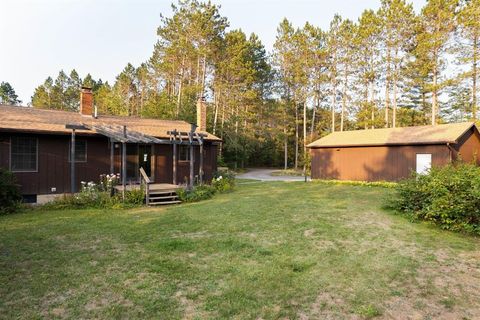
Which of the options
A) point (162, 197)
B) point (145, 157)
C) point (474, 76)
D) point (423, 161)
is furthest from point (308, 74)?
point (162, 197)

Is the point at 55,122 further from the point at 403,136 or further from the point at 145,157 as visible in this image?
the point at 403,136

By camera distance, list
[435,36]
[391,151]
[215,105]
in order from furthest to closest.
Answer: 1. [215,105]
2. [435,36]
3. [391,151]

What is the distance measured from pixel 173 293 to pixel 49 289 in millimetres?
1569

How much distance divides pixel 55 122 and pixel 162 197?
5244mm

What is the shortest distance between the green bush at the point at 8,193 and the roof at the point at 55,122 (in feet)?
5.70

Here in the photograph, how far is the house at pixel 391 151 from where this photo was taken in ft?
52.2

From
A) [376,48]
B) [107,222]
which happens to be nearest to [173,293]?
[107,222]

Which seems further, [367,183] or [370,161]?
[370,161]

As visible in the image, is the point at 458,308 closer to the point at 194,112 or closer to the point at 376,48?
the point at 194,112

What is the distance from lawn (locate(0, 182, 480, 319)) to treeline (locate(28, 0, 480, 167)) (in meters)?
20.6

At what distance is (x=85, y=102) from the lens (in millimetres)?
14086

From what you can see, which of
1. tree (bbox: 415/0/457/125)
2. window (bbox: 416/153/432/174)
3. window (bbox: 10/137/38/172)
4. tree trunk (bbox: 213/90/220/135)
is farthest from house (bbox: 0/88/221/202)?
tree (bbox: 415/0/457/125)

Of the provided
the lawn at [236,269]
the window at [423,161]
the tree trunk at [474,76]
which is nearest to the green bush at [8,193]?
the lawn at [236,269]

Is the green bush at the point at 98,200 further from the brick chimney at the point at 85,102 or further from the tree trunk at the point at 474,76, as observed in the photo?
the tree trunk at the point at 474,76
